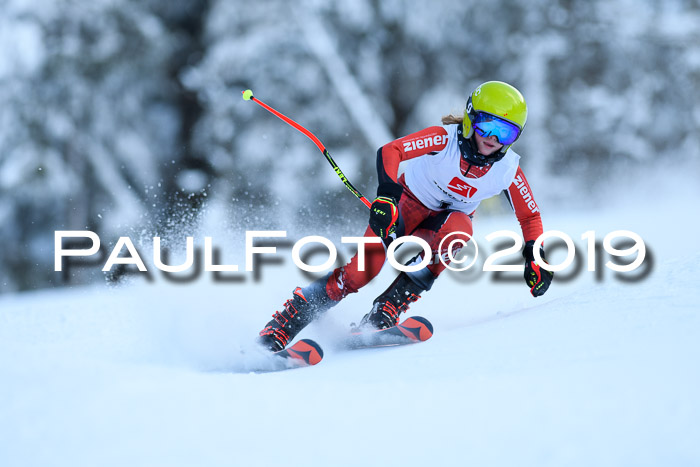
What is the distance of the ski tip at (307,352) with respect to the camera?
293cm

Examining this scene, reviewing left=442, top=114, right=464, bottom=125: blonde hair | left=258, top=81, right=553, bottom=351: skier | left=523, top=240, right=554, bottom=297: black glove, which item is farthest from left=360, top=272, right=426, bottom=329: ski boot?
left=442, top=114, right=464, bottom=125: blonde hair

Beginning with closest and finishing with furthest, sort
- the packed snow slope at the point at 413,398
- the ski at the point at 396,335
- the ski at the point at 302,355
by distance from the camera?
the packed snow slope at the point at 413,398, the ski at the point at 302,355, the ski at the point at 396,335

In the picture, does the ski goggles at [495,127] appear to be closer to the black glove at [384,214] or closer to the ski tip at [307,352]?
the black glove at [384,214]

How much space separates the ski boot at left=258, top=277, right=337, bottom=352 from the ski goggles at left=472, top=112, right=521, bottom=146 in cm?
105

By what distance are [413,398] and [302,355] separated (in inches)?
40.3

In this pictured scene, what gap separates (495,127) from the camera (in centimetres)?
312

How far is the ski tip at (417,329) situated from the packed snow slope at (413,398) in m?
0.07

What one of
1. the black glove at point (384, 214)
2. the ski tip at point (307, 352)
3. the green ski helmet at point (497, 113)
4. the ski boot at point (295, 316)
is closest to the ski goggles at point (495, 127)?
the green ski helmet at point (497, 113)

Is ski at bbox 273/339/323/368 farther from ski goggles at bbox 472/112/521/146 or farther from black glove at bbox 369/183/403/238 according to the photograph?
ski goggles at bbox 472/112/521/146

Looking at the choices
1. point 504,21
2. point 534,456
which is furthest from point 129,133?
point 534,456

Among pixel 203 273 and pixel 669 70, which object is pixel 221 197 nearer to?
pixel 203 273

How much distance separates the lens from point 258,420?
1903 millimetres

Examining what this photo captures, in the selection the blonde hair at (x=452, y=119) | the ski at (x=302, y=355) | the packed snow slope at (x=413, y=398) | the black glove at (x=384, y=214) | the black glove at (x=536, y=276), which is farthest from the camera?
the blonde hair at (x=452, y=119)

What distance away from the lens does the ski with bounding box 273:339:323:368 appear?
2918 mm
